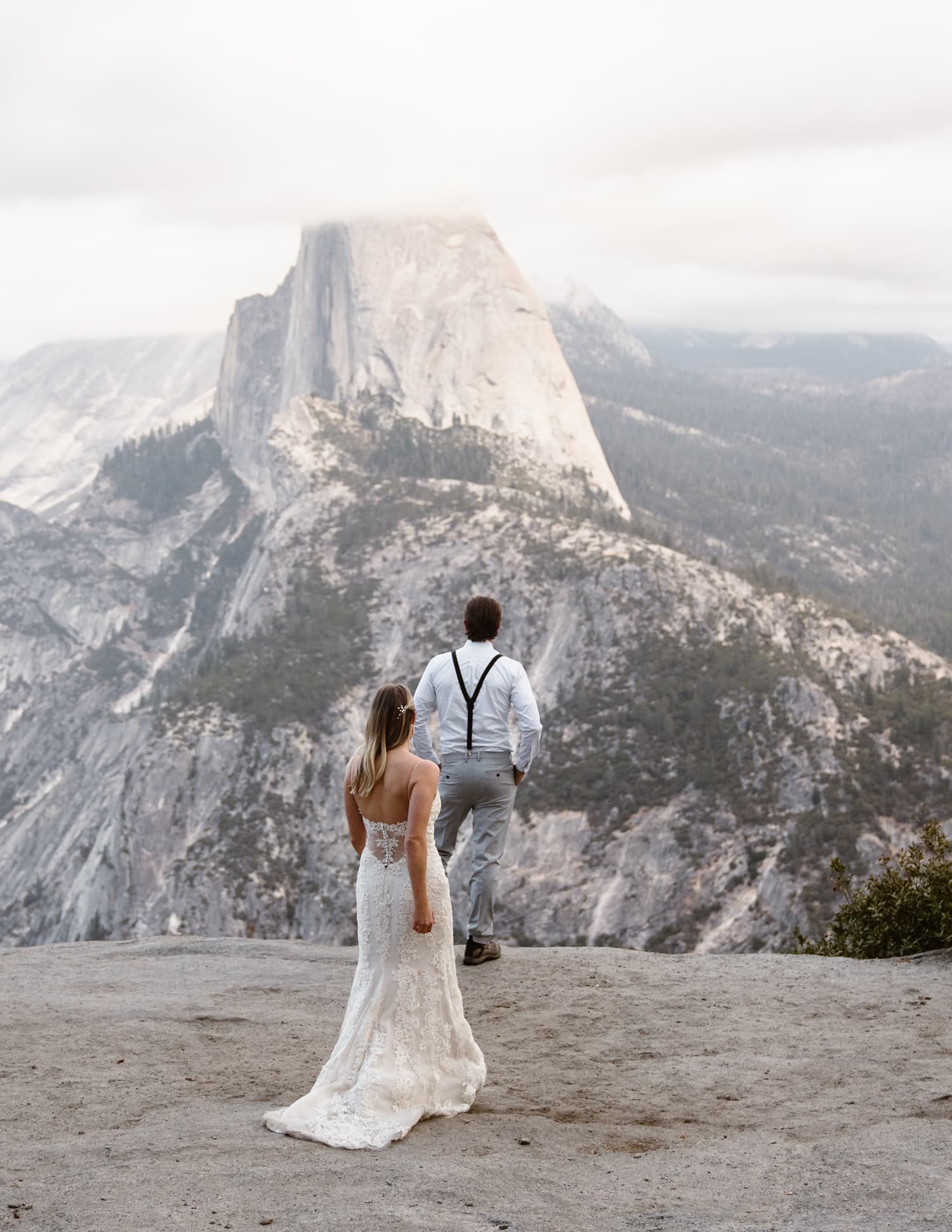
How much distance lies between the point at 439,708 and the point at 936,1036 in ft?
18.5

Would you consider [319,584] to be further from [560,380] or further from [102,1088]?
[102,1088]

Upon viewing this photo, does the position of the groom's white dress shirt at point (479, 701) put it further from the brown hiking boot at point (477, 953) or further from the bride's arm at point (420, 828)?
the bride's arm at point (420, 828)

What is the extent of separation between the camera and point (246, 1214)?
7.00m

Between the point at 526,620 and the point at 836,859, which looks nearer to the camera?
the point at 836,859

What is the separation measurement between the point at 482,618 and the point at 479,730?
4.02 feet

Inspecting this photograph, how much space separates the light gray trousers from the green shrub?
512 centimetres

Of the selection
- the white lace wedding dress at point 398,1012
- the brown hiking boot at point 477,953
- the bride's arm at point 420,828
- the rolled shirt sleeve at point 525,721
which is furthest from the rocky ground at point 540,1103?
the rolled shirt sleeve at point 525,721

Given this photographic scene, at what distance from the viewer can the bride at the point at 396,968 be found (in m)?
8.65

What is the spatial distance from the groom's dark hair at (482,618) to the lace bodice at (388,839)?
339 centimetres

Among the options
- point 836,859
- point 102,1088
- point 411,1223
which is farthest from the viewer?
point 836,859

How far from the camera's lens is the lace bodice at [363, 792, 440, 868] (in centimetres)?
894

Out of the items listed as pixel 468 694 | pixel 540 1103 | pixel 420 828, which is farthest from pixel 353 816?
pixel 468 694

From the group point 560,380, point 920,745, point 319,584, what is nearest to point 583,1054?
point 920,745

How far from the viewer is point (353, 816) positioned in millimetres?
9258
